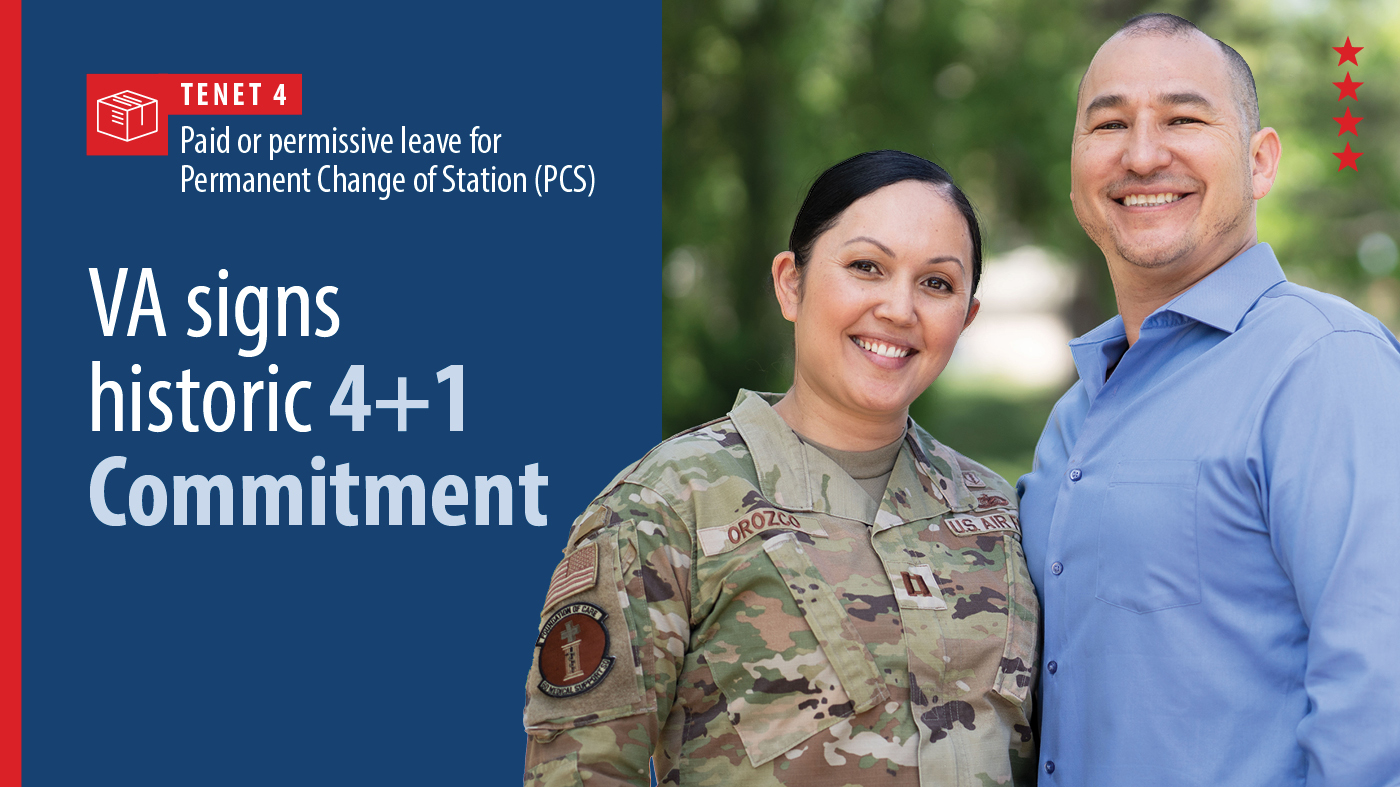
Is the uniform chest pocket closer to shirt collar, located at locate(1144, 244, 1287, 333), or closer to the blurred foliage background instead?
shirt collar, located at locate(1144, 244, 1287, 333)

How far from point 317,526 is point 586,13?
152cm

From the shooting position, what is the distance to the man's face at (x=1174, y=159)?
7.50 ft

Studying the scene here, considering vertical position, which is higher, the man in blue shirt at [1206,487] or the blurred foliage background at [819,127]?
the blurred foliage background at [819,127]

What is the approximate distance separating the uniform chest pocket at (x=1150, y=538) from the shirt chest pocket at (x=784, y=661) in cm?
45

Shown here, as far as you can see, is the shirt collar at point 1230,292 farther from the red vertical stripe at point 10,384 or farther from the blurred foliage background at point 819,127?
the blurred foliage background at point 819,127

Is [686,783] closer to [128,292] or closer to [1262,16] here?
[128,292]

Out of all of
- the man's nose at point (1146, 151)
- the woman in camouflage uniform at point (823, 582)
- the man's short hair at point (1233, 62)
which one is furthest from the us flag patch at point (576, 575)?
the man's short hair at point (1233, 62)

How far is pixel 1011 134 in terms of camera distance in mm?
9281

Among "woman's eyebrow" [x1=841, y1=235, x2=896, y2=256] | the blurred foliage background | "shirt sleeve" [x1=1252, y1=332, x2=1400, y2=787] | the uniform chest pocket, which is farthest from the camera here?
the blurred foliage background

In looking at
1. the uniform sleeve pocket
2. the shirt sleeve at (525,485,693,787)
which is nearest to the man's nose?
the uniform sleeve pocket

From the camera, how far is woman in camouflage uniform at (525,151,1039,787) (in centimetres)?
213

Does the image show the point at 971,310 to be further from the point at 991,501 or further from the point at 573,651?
the point at 573,651

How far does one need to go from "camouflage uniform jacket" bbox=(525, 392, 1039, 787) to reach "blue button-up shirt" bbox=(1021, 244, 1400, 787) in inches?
7.0

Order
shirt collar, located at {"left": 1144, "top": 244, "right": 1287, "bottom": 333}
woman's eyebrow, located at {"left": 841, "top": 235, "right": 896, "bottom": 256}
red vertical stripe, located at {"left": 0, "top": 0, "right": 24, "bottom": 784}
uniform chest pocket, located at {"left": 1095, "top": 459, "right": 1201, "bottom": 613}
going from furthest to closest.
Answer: red vertical stripe, located at {"left": 0, "top": 0, "right": 24, "bottom": 784}, woman's eyebrow, located at {"left": 841, "top": 235, "right": 896, "bottom": 256}, shirt collar, located at {"left": 1144, "top": 244, "right": 1287, "bottom": 333}, uniform chest pocket, located at {"left": 1095, "top": 459, "right": 1201, "bottom": 613}
